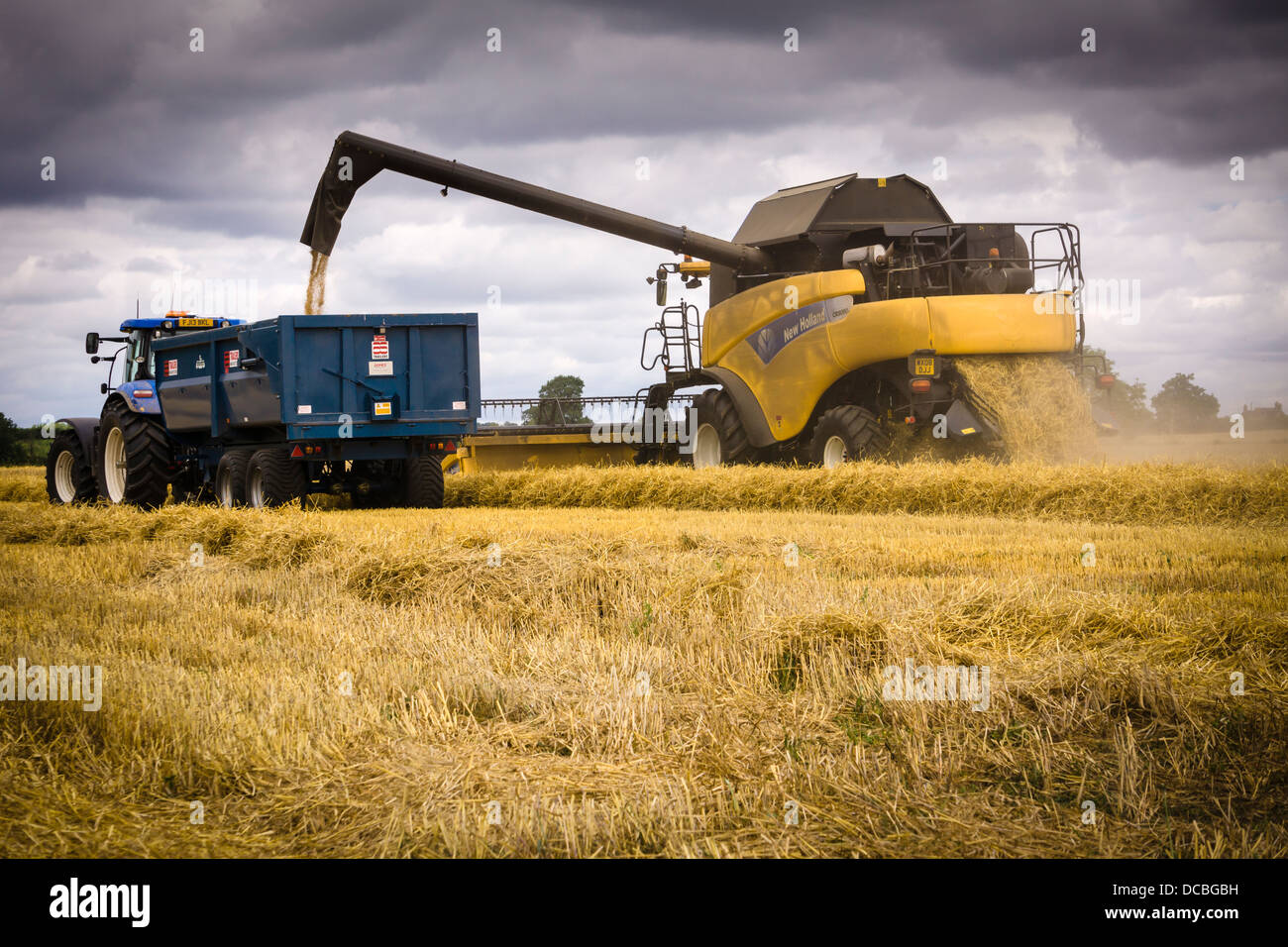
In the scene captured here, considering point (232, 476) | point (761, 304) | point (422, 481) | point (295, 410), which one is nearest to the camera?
point (295, 410)

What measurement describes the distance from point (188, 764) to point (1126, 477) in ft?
29.5

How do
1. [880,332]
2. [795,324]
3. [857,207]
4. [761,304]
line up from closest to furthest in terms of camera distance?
[880,332] → [795,324] → [857,207] → [761,304]

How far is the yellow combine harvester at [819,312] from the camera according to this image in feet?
41.1

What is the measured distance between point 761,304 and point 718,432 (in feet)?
6.77

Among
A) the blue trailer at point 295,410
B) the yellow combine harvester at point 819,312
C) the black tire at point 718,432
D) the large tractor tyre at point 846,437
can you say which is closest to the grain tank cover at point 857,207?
the yellow combine harvester at point 819,312

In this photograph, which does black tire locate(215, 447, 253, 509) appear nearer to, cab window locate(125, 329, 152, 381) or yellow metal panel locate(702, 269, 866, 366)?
cab window locate(125, 329, 152, 381)

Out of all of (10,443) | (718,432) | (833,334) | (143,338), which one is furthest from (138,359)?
(10,443)

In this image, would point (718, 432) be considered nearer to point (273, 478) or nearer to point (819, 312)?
point (819, 312)

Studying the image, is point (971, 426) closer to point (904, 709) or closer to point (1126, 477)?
point (1126, 477)

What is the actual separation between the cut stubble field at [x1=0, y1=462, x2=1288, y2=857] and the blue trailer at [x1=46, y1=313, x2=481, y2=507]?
431 centimetres

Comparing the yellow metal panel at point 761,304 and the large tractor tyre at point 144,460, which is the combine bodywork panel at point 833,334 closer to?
the yellow metal panel at point 761,304

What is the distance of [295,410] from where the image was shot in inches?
484

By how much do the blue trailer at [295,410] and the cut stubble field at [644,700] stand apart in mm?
4310

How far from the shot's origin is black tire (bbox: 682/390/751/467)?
51.6ft
